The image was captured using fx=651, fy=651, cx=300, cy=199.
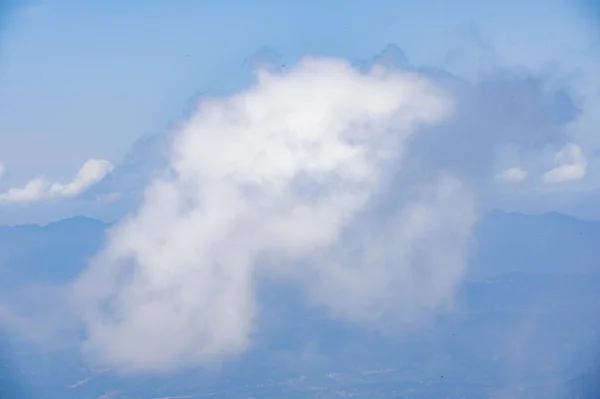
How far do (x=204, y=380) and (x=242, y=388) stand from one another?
1.52m

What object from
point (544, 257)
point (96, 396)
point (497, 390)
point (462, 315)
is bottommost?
point (497, 390)

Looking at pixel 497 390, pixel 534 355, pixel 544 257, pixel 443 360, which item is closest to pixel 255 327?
pixel 443 360

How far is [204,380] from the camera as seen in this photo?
18406 mm

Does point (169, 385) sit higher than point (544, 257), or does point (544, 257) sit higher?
point (544, 257)

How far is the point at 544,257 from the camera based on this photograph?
23297 mm

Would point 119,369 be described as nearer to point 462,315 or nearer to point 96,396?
point 96,396

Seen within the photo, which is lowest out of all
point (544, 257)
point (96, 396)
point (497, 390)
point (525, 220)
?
point (497, 390)

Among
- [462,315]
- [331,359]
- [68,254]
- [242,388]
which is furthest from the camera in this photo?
[68,254]

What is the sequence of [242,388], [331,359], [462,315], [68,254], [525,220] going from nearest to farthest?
[242,388], [331,359], [462,315], [68,254], [525,220]

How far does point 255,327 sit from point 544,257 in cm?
1088

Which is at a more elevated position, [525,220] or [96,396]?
[525,220]

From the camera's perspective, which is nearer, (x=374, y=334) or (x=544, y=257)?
(x=374, y=334)

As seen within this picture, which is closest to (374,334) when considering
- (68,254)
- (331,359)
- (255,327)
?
(331,359)

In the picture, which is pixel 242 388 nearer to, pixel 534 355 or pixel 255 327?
pixel 255 327
